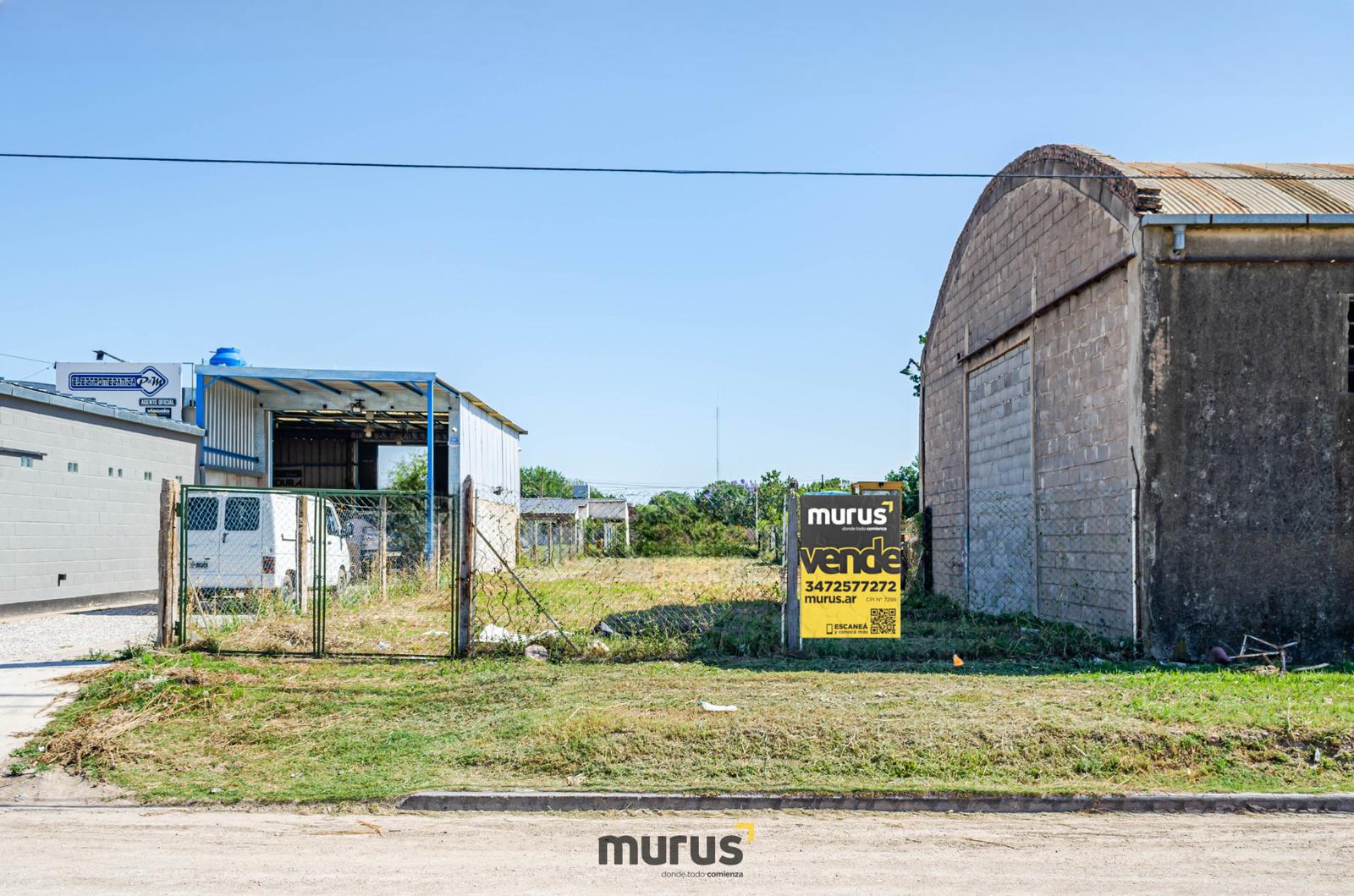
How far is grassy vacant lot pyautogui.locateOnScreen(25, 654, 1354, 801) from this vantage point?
701cm

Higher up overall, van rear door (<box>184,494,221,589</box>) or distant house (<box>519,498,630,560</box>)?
van rear door (<box>184,494,221,589</box>)

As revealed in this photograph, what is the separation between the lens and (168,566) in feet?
38.0

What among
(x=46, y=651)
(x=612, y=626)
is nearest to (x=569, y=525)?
(x=612, y=626)

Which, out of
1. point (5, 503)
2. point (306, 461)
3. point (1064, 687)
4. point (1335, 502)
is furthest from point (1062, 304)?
point (306, 461)

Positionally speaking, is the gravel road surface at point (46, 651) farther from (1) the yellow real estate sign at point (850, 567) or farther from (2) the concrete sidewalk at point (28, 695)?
(1) the yellow real estate sign at point (850, 567)

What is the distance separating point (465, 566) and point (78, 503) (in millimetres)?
11330

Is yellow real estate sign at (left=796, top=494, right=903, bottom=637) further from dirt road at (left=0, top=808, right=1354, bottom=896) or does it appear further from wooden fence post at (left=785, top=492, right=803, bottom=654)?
dirt road at (left=0, top=808, right=1354, bottom=896)

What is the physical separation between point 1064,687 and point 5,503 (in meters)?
16.2

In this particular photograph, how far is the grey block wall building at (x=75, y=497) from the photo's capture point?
16734 millimetres

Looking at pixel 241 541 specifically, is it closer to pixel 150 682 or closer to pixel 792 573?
pixel 150 682

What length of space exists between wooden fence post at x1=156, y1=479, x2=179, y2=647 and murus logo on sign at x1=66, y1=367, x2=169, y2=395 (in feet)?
44.3

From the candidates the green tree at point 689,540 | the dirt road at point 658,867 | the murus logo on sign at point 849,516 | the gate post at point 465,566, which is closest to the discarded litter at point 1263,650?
the murus logo on sign at point 849,516

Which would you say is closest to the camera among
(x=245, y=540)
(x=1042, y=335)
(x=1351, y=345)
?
(x=1351, y=345)

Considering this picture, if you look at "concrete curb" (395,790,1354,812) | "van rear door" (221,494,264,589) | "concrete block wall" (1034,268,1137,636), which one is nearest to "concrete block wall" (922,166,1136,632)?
"concrete block wall" (1034,268,1137,636)
